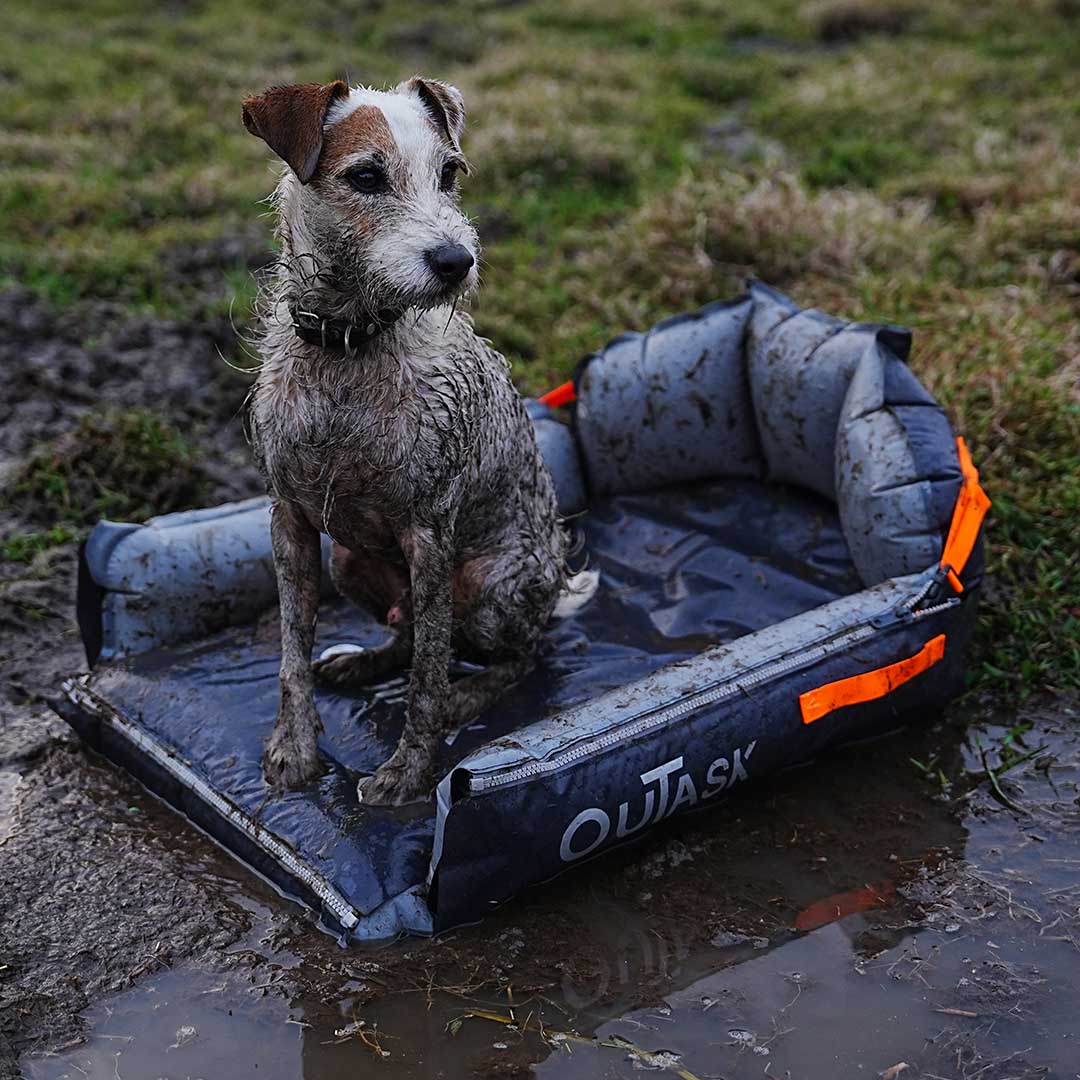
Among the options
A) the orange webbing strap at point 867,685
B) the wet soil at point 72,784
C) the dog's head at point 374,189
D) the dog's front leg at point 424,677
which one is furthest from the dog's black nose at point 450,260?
the wet soil at point 72,784

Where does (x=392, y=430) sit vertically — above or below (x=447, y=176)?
below

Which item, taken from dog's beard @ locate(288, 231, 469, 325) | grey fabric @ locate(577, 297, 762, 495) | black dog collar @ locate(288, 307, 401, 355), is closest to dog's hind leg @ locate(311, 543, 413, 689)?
black dog collar @ locate(288, 307, 401, 355)

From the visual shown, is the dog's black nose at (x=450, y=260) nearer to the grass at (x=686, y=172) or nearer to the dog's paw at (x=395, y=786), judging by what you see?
the dog's paw at (x=395, y=786)

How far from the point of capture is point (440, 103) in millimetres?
3711

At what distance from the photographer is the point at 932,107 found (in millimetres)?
10609

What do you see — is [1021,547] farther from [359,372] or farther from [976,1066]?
[359,372]

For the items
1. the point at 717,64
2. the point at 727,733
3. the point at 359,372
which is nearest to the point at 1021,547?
the point at 727,733

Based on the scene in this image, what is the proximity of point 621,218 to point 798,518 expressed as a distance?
4025 millimetres

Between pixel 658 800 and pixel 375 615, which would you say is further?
Result: pixel 375 615

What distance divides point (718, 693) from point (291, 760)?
51.6 inches

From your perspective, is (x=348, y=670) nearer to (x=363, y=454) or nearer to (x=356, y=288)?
(x=363, y=454)

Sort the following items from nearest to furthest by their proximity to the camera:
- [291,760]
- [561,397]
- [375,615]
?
[291,760] < [375,615] < [561,397]

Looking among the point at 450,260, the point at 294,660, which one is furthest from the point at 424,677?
the point at 450,260

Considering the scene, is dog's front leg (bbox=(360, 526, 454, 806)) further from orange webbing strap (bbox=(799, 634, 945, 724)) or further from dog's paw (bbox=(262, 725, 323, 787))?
orange webbing strap (bbox=(799, 634, 945, 724))
